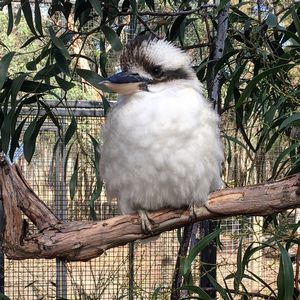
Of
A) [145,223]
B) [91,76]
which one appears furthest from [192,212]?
[91,76]

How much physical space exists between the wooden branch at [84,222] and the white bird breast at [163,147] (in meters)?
0.06

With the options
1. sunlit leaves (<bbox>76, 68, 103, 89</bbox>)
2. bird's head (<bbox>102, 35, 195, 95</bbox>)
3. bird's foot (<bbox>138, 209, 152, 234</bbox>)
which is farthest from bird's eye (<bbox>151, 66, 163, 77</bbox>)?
bird's foot (<bbox>138, 209, 152, 234</bbox>)

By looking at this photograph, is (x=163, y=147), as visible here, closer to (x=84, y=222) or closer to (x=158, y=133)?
(x=158, y=133)

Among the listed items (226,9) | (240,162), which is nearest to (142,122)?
(226,9)

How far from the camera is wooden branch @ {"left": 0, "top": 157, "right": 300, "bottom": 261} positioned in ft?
3.59

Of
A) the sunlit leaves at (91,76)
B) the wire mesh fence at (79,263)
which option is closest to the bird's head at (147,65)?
the sunlit leaves at (91,76)

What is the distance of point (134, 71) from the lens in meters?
1.23

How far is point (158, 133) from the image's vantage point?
1.18 meters

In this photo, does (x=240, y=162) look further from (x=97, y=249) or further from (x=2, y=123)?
(x=97, y=249)

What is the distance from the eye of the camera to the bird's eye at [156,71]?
124 cm

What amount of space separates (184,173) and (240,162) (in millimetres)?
875

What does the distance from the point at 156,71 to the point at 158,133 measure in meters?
0.14

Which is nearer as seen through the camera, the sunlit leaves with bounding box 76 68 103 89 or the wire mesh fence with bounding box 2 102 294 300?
the sunlit leaves with bounding box 76 68 103 89

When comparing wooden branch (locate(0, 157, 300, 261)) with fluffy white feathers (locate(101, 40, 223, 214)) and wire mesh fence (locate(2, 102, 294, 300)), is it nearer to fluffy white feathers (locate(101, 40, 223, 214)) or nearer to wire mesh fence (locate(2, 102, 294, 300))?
fluffy white feathers (locate(101, 40, 223, 214))
